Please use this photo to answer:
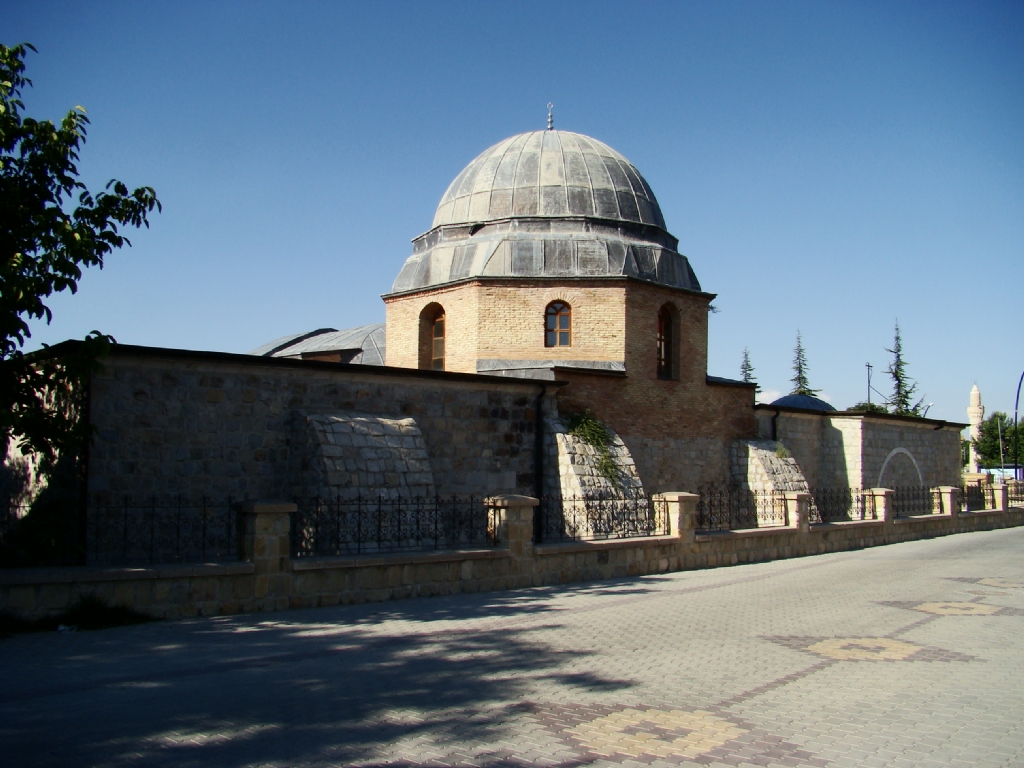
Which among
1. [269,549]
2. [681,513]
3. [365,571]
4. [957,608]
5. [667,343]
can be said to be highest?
[667,343]

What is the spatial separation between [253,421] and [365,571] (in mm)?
3479

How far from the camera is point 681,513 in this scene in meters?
14.0

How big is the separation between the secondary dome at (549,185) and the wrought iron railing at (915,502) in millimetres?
9544

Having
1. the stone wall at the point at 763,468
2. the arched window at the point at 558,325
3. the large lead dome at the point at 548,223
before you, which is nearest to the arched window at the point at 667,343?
the large lead dome at the point at 548,223

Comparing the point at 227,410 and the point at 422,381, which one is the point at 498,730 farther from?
the point at 422,381

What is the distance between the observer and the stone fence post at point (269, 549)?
9383 mm

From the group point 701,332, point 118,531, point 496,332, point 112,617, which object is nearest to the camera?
point 112,617

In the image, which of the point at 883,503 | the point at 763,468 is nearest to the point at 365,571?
the point at 763,468

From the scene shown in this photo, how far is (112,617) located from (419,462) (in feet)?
18.2

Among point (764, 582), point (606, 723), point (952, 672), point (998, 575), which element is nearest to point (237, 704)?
point (606, 723)

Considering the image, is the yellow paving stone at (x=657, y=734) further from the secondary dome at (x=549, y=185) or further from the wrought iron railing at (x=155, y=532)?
the secondary dome at (x=549, y=185)

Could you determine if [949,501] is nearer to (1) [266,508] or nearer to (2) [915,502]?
(2) [915,502]

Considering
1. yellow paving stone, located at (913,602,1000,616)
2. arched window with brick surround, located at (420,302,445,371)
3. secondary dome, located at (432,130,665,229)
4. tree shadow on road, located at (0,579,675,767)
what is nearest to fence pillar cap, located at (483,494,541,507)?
tree shadow on road, located at (0,579,675,767)

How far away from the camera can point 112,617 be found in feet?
27.4
